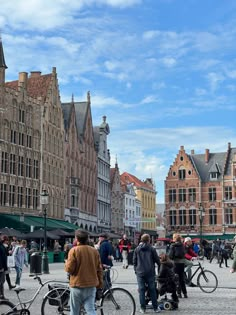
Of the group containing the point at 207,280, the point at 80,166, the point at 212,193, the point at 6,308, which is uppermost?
the point at 80,166

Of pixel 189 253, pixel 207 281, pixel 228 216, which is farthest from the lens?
pixel 228 216

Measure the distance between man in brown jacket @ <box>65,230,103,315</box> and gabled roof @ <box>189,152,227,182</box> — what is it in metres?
76.6

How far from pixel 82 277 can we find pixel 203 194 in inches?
3041

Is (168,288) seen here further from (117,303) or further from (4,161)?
(4,161)

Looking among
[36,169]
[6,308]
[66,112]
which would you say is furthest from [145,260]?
[66,112]

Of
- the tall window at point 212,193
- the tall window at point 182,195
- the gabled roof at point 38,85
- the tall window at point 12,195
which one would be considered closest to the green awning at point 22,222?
the tall window at point 12,195

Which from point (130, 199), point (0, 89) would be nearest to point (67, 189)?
point (0, 89)

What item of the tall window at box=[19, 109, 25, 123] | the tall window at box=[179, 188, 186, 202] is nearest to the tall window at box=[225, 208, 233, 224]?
the tall window at box=[179, 188, 186, 202]

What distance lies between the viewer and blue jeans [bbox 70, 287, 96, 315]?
902cm

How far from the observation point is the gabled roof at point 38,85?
5778cm

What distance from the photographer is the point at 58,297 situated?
10969mm

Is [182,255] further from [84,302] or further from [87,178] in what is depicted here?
[87,178]

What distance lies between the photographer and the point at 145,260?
12977 millimetres

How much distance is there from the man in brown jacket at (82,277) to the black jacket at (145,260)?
3965mm
